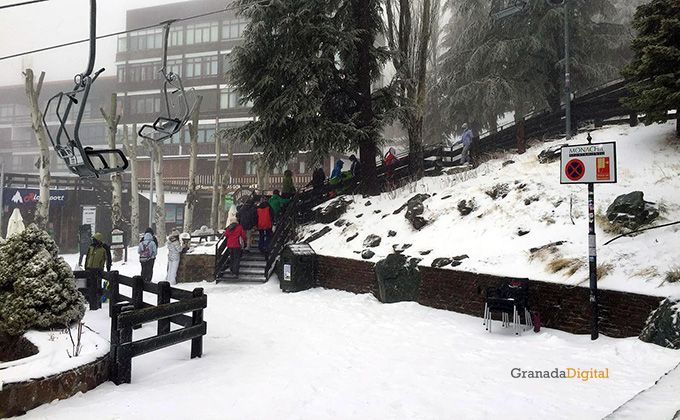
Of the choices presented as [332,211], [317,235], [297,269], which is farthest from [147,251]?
[332,211]

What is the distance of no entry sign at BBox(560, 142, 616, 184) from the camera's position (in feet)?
24.9

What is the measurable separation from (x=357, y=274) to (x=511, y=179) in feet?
16.8

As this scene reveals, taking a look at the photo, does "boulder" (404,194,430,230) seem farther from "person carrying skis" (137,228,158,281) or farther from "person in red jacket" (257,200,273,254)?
"person carrying skis" (137,228,158,281)

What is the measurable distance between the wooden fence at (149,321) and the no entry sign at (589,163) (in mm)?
6582

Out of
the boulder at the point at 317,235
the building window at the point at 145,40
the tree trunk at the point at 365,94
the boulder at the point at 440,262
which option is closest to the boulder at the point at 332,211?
the boulder at the point at 317,235

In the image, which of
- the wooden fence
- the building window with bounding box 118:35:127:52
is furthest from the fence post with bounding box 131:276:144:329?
the building window with bounding box 118:35:127:52

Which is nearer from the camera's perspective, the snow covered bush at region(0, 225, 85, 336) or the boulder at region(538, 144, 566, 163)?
the snow covered bush at region(0, 225, 85, 336)

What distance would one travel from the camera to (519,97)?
21.5 meters

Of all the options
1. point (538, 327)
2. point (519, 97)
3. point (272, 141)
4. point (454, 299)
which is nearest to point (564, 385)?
point (538, 327)

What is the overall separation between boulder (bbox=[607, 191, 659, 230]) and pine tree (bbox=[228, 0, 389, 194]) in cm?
856

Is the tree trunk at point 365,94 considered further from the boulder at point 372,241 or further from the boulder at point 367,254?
the boulder at point 367,254

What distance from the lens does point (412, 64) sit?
18.4 meters

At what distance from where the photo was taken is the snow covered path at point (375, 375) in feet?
16.8

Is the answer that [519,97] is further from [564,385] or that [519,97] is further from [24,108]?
[24,108]
